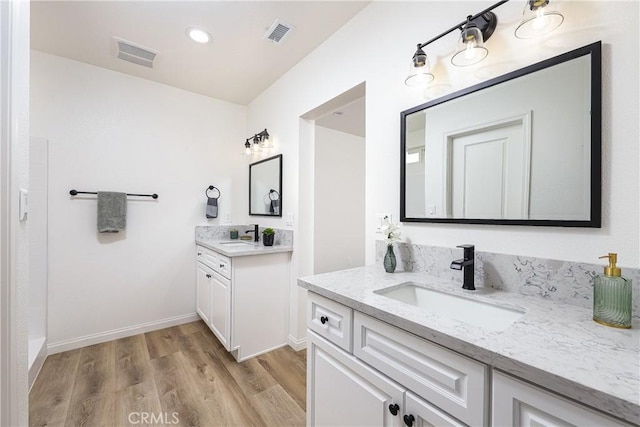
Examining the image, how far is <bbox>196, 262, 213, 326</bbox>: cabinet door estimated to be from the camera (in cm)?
251

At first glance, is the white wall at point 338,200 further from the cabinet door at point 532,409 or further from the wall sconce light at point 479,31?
the cabinet door at point 532,409

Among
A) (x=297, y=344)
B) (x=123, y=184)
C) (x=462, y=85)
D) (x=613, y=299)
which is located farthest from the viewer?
(x=123, y=184)

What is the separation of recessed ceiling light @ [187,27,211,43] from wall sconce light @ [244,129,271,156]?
3.01 ft

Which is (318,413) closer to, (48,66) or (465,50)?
(465,50)

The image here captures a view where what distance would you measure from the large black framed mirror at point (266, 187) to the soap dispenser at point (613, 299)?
2206 mm

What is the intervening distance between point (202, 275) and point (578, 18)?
10.0ft

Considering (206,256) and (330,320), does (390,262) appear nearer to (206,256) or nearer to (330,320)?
(330,320)

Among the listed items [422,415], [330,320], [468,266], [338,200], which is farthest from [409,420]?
[338,200]

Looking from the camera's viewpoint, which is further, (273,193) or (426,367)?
(273,193)

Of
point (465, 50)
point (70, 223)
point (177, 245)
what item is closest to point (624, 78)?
point (465, 50)

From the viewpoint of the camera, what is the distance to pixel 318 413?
1.20 metres

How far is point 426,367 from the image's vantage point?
0.79 m

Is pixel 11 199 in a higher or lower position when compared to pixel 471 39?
lower

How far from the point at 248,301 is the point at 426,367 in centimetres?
167
